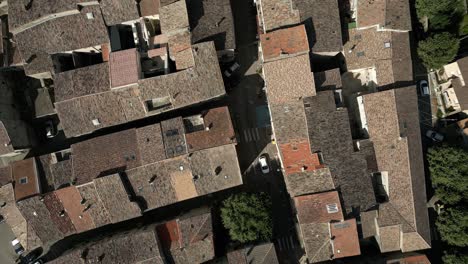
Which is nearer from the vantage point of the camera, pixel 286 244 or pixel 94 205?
pixel 94 205

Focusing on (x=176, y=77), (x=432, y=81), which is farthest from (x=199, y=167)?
(x=432, y=81)

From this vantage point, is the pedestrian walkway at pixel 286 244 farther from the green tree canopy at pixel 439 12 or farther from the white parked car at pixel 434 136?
the green tree canopy at pixel 439 12

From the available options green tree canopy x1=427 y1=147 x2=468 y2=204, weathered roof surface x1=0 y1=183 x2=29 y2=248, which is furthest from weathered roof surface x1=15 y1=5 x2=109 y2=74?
green tree canopy x1=427 y1=147 x2=468 y2=204

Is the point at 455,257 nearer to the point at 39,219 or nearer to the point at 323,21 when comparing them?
the point at 323,21

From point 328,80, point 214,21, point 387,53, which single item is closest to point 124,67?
point 214,21

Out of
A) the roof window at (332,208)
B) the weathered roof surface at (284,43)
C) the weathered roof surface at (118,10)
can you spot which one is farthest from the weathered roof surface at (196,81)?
the roof window at (332,208)

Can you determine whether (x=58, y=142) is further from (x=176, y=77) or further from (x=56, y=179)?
(x=176, y=77)

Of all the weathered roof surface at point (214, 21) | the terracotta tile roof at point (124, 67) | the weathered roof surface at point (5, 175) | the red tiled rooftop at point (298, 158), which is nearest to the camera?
the terracotta tile roof at point (124, 67)
